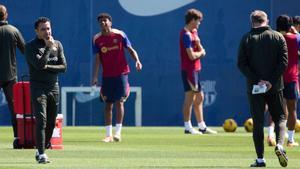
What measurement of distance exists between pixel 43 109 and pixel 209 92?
13.8m

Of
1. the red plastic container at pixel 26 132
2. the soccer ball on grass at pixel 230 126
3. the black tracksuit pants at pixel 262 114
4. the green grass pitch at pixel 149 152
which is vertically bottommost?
the soccer ball on grass at pixel 230 126

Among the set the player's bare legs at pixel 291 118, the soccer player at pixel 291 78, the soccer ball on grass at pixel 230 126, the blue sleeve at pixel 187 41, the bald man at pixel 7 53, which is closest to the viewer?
the bald man at pixel 7 53

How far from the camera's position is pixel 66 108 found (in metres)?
28.2

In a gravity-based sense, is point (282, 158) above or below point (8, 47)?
below

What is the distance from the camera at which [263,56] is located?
14.5 m

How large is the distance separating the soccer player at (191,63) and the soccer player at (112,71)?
124 inches

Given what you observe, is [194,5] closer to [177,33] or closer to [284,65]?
[177,33]

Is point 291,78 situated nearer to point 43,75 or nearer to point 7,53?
point 7,53

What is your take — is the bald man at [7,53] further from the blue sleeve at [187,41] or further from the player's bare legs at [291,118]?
the blue sleeve at [187,41]

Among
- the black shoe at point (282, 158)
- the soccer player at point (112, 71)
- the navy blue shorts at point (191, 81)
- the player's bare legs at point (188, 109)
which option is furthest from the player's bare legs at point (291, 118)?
the black shoe at point (282, 158)

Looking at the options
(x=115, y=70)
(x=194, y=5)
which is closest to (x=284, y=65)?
(x=115, y=70)

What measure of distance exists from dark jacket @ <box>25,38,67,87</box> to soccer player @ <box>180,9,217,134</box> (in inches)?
340

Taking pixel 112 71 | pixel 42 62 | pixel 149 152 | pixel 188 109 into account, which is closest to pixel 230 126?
pixel 188 109

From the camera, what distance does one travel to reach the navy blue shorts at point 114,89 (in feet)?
66.9
